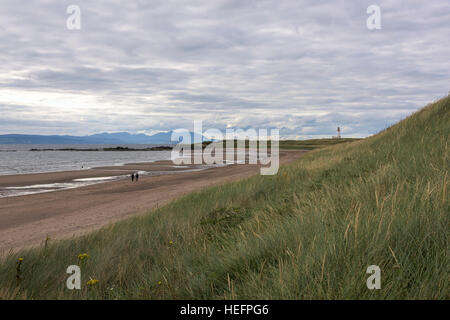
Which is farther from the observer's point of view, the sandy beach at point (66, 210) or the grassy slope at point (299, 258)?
the sandy beach at point (66, 210)

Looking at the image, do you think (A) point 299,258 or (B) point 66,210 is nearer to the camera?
(A) point 299,258

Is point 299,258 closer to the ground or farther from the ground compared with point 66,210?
farther from the ground

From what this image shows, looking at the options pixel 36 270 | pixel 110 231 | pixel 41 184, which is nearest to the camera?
pixel 36 270

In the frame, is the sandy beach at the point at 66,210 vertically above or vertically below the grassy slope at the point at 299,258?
below

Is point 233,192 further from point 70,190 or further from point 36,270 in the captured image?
point 70,190

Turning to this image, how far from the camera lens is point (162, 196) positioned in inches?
802

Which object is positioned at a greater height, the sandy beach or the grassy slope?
the grassy slope

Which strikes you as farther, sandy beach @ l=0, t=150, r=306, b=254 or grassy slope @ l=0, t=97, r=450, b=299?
sandy beach @ l=0, t=150, r=306, b=254

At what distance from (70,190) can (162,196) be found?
924cm

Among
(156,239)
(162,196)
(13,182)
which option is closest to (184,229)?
(156,239)
